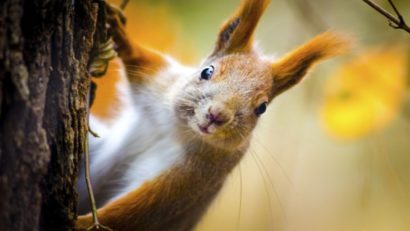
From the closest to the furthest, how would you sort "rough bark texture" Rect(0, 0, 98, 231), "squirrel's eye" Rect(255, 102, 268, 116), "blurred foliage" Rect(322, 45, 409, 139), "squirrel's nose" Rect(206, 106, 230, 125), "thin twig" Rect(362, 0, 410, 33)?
"rough bark texture" Rect(0, 0, 98, 231) < "thin twig" Rect(362, 0, 410, 33) < "squirrel's nose" Rect(206, 106, 230, 125) < "squirrel's eye" Rect(255, 102, 268, 116) < "blurred foliage" Rect(322, 45, 409, 139)

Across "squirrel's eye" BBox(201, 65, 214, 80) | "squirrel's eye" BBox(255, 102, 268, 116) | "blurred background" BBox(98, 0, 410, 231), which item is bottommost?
"blurred background" BBox(98, 0, 410, 231)

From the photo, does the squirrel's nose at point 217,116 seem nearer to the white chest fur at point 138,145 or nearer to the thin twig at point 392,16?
the white chest fur at point 138,145

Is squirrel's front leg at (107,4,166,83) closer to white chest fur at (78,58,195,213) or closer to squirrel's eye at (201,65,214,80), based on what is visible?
white chest fur at (78,58,195,213)

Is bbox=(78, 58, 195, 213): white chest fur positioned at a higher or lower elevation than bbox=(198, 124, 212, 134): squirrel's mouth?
lower

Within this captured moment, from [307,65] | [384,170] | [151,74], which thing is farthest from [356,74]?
[151,74]

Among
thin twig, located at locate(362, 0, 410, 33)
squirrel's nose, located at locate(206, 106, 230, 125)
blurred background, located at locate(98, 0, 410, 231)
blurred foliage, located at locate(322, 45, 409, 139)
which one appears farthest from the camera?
blurred foliage, located at locate(322, 45, 409, 139)

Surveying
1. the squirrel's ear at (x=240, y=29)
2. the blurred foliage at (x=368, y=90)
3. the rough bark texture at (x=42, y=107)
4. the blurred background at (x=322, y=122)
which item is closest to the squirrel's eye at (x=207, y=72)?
the squirrel's ear at (x=240, y=29)

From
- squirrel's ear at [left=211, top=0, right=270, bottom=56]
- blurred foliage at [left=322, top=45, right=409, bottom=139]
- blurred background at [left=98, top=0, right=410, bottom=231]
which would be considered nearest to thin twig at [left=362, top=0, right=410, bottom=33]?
squirrel's ear at [left=211, top=0, right=270, bottom=56]
